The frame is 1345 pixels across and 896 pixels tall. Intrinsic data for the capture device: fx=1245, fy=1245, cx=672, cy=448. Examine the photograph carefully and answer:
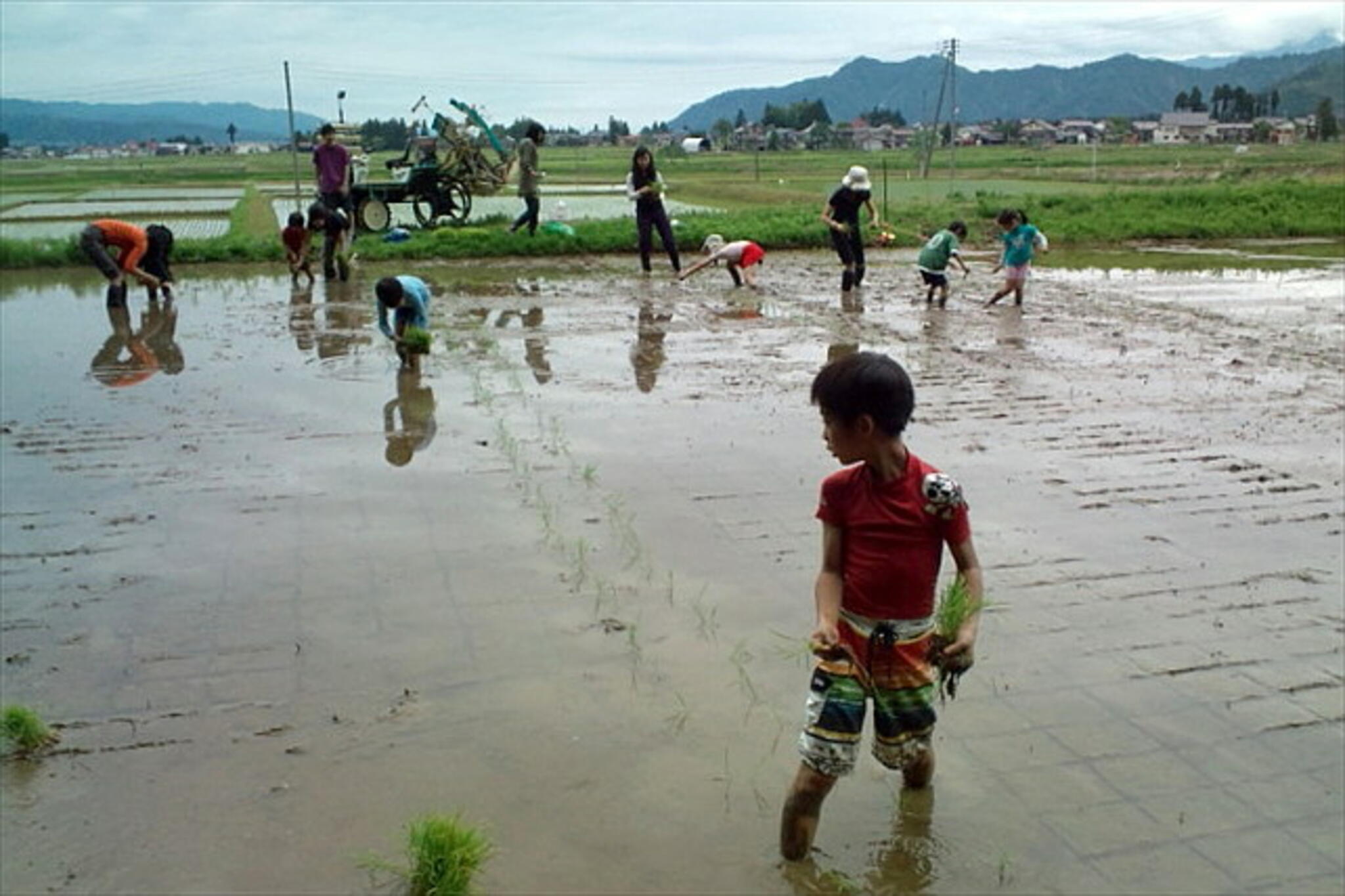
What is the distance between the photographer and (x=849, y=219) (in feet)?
45.8

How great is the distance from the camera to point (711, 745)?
12.7ft

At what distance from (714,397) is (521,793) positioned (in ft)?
17.7

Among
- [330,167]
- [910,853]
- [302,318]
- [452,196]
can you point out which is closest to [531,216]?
[330,167]

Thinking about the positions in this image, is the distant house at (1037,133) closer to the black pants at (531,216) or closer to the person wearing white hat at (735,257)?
the black pants at (531,216)

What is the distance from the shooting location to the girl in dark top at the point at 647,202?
1499 cm

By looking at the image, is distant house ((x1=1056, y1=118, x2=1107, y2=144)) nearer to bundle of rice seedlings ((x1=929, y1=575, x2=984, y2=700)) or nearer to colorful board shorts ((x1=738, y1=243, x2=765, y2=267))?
colorful board shorts ((x1=738, y1=243, x2=765, y2=267))

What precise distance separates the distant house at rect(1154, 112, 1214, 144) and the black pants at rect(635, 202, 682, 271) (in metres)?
91.0

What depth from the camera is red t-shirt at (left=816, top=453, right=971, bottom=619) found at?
3.08 meters

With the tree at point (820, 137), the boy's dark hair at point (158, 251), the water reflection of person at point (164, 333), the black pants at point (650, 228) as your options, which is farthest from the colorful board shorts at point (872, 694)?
the tree at point (820, 137)

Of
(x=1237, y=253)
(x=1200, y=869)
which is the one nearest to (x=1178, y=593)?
(x=1200, y=869)

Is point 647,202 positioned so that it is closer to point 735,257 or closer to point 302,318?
point 735,257

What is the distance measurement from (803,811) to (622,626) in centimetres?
165

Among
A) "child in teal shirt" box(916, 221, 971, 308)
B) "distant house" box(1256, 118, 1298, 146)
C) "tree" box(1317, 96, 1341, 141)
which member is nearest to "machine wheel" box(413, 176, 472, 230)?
"child in teal shirt" box(916, 221, 971, 308)

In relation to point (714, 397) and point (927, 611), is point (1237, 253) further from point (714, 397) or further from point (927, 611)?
point (927, 611)
